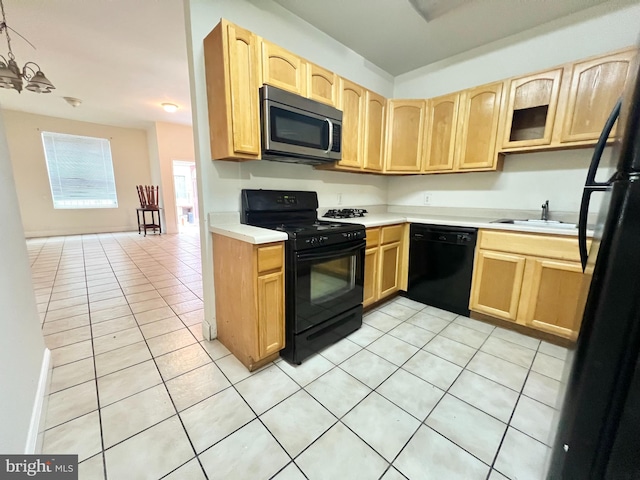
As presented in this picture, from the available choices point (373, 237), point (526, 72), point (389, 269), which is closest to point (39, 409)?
point (373, 237)

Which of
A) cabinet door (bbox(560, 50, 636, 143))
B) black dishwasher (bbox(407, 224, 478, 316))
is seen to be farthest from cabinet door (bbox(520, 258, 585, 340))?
cabinet door (bbox(560, 50, 636, 143))

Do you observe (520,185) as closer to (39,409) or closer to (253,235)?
(253,235)

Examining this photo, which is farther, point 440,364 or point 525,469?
point 440,364

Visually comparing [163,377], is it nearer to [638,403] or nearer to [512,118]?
[638,403]

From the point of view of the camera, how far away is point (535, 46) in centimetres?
239

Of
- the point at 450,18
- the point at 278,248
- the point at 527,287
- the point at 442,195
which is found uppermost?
the point at 450,18

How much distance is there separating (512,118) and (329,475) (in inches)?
119

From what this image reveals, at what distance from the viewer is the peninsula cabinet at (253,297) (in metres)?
1.59

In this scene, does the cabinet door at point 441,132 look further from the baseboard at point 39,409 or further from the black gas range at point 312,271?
the baseboard at point 39,409

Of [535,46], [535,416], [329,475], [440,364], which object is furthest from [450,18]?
[329,475]

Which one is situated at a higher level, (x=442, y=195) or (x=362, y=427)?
(x=442, y=195)

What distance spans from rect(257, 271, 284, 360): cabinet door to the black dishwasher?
1.65 metres

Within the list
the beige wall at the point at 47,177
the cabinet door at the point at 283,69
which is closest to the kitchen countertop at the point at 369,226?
the cabinet door at the point at 283,69

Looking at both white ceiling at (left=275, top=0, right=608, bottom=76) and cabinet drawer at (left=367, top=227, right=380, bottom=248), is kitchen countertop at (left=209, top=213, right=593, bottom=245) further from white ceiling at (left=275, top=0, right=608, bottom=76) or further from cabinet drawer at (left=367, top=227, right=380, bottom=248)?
white ceiling at (left=275, top=0, right=608, bottom=76)
